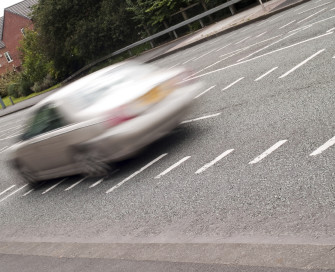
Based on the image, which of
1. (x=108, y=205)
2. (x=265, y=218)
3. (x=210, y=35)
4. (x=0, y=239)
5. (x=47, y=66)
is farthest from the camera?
(x=47, y=66)

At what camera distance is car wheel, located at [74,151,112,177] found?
311 inches

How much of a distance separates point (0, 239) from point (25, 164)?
2091mm

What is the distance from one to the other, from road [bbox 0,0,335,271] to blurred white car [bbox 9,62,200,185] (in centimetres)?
43

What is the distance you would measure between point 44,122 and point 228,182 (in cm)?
384

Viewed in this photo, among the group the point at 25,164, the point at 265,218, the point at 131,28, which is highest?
the point at 131,28

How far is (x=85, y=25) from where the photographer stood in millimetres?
38500

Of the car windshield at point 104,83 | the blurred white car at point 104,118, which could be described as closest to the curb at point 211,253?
the blurred white car at point 104,118

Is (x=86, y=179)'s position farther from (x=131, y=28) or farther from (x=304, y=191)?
(x=131, y=28)

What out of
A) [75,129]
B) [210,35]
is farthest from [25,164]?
[210,35]

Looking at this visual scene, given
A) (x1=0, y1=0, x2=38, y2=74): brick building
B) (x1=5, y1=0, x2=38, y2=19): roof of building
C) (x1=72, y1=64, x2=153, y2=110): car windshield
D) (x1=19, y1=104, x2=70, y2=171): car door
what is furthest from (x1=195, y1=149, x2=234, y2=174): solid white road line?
(x1=5, y1=0, x2=38, y2=19): roof of building

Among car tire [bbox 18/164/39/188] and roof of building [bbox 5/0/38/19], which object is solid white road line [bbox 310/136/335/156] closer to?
car tire [bbox 18/164/39/188]

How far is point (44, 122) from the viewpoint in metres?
8.47

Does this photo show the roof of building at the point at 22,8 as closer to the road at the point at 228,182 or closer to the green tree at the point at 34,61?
the green tree at the point at 34,61

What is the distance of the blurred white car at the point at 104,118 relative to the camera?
7.38 meters
